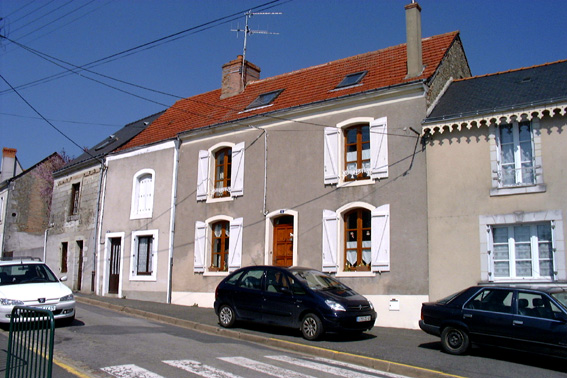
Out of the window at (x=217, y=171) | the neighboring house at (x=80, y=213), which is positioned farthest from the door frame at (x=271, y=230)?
the neighboring house at (x=80, y=213)

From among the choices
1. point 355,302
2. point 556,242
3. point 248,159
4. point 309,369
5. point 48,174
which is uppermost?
point 48,174

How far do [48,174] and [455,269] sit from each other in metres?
29.4

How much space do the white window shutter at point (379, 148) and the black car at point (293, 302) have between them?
155 inches

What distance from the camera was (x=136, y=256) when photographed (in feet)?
69.8

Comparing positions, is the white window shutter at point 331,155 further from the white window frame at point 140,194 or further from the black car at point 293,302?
the white window frame at point 140,194

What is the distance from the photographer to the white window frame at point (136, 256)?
20281 mm

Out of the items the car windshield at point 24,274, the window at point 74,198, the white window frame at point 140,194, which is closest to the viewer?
the car windshield at point 24,274

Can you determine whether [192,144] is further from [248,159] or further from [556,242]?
[556,242]

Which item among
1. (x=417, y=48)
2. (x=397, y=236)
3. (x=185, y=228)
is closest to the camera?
(x=397, y=236)

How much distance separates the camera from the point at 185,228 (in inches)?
773

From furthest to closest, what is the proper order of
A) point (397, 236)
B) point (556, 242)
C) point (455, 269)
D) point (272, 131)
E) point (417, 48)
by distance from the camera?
point (272, 131) → point (417, 48) → point (397, 236) → point (455, 269) → point (556, 242)

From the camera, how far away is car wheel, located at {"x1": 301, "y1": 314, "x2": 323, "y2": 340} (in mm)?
10938

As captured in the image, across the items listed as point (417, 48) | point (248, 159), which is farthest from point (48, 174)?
point (417, 48)

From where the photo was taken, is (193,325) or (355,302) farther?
(193,325)
